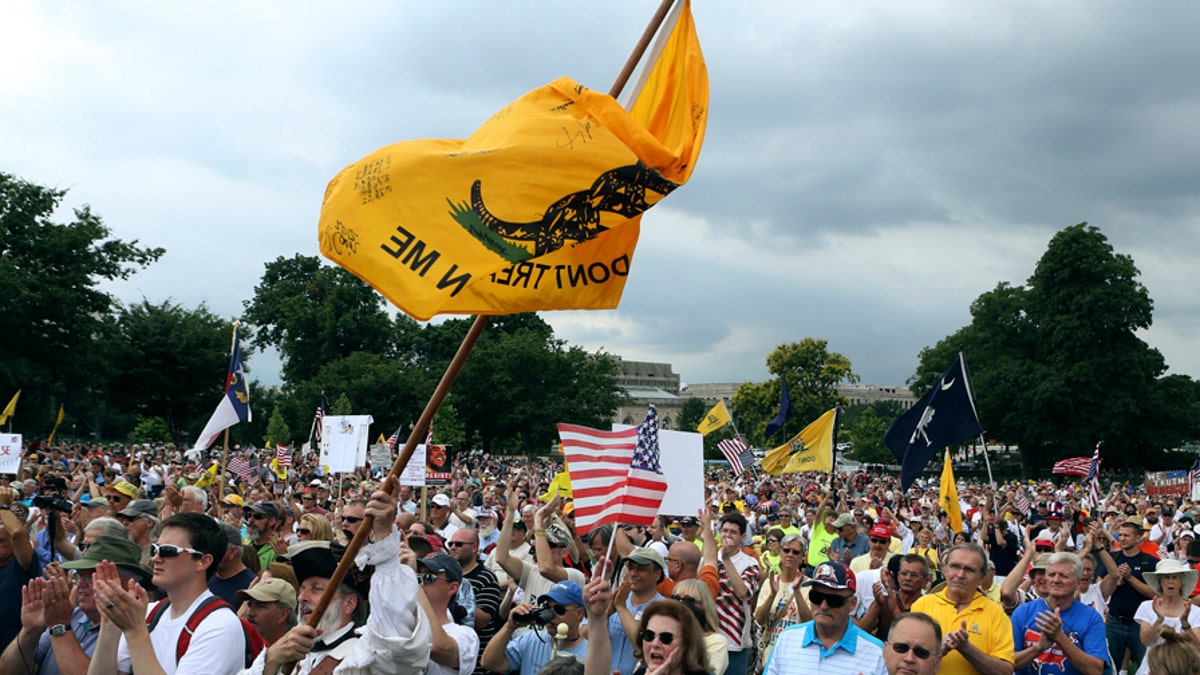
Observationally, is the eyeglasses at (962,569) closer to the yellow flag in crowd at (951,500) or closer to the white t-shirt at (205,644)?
the white t-shirt at (205,644)

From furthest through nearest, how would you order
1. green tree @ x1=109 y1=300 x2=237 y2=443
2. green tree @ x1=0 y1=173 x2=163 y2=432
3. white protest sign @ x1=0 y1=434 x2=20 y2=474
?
green tree @ x1=109 y1=300 x2=237 y2=443, green tree @ x1=0 y1=173 x2=163 y2=432, white protest sign @ x1=0 y1=434 x2=20 y2=474

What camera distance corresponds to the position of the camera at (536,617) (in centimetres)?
585

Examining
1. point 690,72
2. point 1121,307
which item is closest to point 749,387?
point 1121,307

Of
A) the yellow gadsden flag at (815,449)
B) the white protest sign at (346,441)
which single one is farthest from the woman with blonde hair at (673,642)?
the yellow gadsden flag at (815,449)

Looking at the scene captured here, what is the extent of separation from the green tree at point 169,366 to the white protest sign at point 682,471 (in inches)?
2132

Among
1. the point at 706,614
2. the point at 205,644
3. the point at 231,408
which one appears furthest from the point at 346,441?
the point at 205,644

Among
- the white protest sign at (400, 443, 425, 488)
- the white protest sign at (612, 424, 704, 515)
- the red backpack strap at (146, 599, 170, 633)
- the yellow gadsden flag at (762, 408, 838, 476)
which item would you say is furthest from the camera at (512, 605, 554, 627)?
the yellow gadsden flag at (762, 408, 838, 476)

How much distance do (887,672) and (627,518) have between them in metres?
1.57

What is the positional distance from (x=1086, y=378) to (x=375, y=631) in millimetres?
65970

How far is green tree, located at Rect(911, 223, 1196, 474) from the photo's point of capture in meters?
63.4

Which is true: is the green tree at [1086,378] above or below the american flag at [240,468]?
above

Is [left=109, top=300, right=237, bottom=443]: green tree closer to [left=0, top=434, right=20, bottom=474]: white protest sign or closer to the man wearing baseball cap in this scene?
[left=0, top=434, right=20, bottom=474]: white protest sign

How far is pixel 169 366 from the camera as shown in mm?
59625

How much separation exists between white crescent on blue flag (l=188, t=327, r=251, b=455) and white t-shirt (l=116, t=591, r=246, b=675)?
12.4 metres
